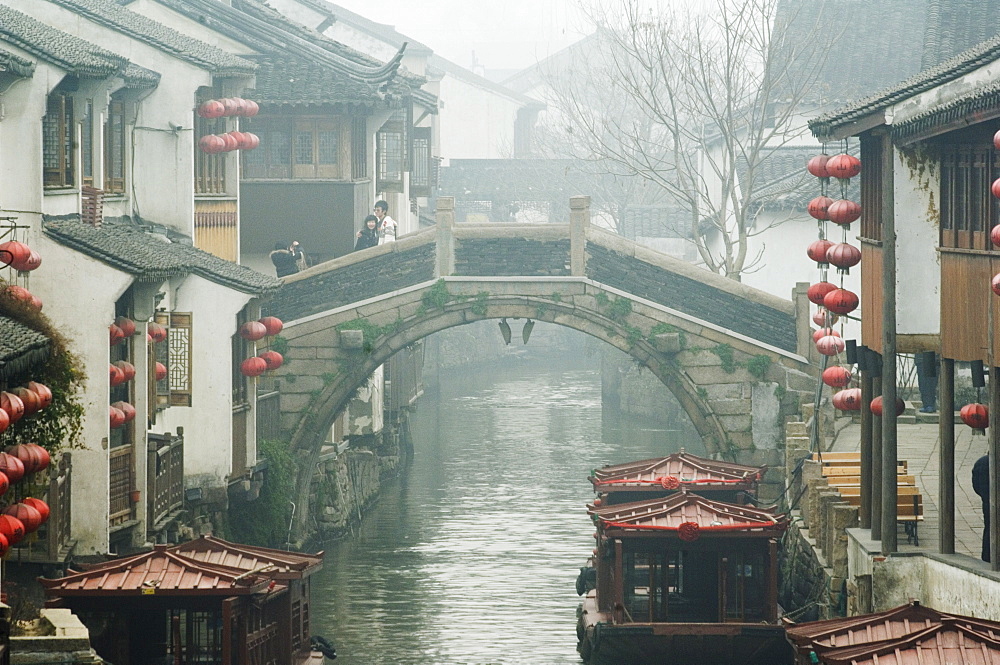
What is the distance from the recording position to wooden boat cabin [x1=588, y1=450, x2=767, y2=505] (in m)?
Answer: 24.5

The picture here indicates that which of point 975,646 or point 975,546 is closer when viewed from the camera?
point 975,646

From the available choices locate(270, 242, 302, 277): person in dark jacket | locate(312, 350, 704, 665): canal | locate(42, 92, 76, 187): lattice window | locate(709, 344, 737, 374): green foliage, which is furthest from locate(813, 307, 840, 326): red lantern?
locate(42, 92, 76, 187): lattice window

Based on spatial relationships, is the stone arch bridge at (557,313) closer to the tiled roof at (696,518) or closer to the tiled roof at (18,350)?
the tiled roof at (696,518)

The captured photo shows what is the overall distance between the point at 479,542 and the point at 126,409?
1186cm

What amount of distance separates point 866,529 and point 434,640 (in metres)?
6.83

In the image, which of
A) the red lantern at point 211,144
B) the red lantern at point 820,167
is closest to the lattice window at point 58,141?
the red lantern at point 211,144

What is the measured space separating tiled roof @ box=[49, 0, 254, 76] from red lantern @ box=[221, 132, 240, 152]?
90 cm

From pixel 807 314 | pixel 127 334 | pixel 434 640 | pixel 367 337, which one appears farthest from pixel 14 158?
pixel 807 314

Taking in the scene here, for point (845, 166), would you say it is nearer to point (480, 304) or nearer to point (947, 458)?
point (947, 458)

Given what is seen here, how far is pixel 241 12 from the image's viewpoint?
32.0m

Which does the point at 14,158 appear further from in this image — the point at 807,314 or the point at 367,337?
the point at 807,314

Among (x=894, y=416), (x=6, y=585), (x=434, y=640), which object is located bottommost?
(x=434, y=640)

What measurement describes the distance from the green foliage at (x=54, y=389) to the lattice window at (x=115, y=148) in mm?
4379

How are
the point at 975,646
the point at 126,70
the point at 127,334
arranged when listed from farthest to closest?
the point at 126,70, the point at 127,334, the point at 975,646
